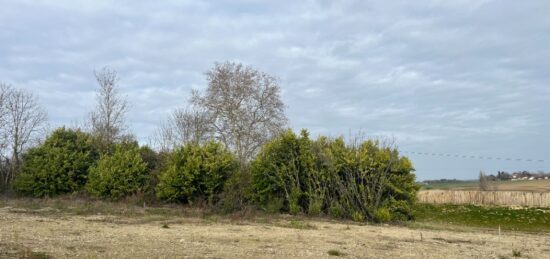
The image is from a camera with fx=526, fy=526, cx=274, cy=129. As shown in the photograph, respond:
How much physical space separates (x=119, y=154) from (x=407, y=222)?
12913 millimetres

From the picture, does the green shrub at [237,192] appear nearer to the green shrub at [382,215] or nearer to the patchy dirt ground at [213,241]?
the patchy dirt ground at [213,241]

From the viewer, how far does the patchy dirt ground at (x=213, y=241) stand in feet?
30.7

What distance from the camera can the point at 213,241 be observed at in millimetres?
11555

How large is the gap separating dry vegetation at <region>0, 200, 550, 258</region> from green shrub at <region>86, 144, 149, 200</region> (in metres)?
4.03

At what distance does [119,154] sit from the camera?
78.2ft

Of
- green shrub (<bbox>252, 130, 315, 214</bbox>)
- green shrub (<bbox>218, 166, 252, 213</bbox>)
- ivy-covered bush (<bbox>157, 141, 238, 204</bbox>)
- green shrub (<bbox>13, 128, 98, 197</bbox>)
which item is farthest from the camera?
green shrub (<bbox>13, 128, 98, 197</bbox>)

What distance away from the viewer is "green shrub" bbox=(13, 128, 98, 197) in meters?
24.3

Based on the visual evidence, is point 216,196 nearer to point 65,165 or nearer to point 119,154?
point 119,154

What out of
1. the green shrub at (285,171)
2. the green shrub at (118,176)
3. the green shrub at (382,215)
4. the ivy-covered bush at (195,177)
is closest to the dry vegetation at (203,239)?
the green shrub at (382,215)

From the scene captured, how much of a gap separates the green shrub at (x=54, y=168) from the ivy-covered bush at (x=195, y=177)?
17.1ft

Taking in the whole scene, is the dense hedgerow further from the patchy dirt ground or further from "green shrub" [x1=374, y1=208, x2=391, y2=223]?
the patchy dirt ground

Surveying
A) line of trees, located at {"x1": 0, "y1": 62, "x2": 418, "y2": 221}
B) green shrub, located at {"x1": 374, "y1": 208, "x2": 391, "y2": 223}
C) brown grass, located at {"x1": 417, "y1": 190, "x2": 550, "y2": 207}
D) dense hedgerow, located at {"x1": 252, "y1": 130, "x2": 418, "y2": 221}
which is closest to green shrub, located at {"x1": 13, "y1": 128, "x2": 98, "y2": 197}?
line of trees, located at {"x1": 0, "y1": 62, "x2": 418, "y2": 221}

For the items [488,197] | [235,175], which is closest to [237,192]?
[235,175]

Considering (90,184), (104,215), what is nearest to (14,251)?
(104,215)
